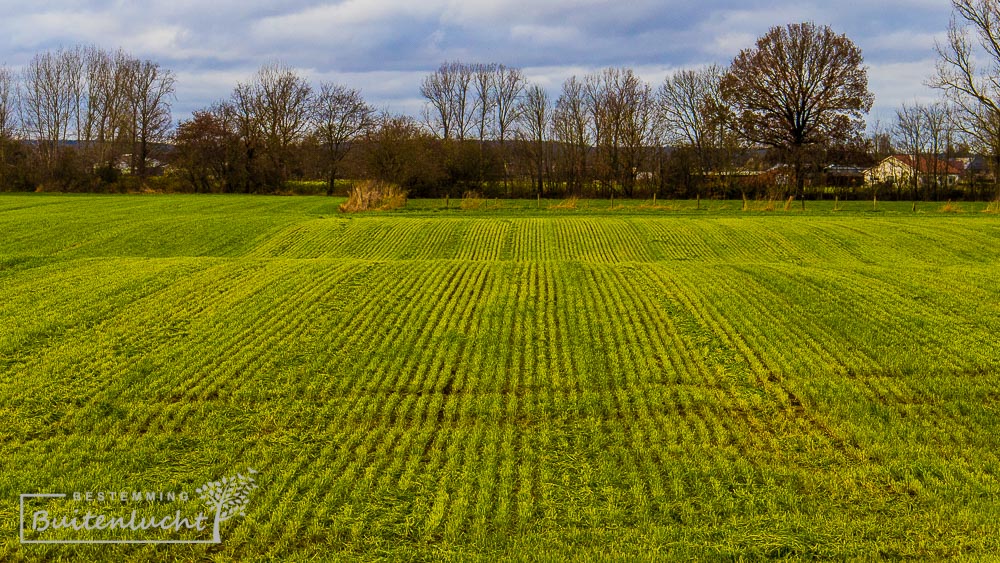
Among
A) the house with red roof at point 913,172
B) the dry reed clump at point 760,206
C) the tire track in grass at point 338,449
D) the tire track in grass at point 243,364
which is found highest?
the house with red roof at point 913,172

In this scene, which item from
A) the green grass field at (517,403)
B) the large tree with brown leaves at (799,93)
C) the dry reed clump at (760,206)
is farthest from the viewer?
the large tree with brown leaves at (799,93)

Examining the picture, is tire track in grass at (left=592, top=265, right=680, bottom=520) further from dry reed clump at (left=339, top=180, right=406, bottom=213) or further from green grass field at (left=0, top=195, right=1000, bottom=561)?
dry reed clump at (left=339, top=180, right=406, bottom=213)

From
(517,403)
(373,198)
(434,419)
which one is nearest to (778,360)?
(517,403)

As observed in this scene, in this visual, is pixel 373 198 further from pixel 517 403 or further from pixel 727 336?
pixel 517 403

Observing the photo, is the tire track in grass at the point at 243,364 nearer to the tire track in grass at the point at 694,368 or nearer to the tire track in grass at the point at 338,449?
the tire track in grass at the point at 338,449

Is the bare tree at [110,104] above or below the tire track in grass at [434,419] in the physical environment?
above

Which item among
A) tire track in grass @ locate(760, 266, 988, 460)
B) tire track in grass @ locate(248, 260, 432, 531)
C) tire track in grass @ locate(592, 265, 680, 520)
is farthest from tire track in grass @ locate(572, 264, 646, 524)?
tire track in grass @ locate(760, 266, 988, 460)

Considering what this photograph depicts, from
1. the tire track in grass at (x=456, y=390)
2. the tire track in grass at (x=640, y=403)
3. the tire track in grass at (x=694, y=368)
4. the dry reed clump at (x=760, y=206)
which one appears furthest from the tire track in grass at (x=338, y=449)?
the dry reed clump at (x=760, y=206)
